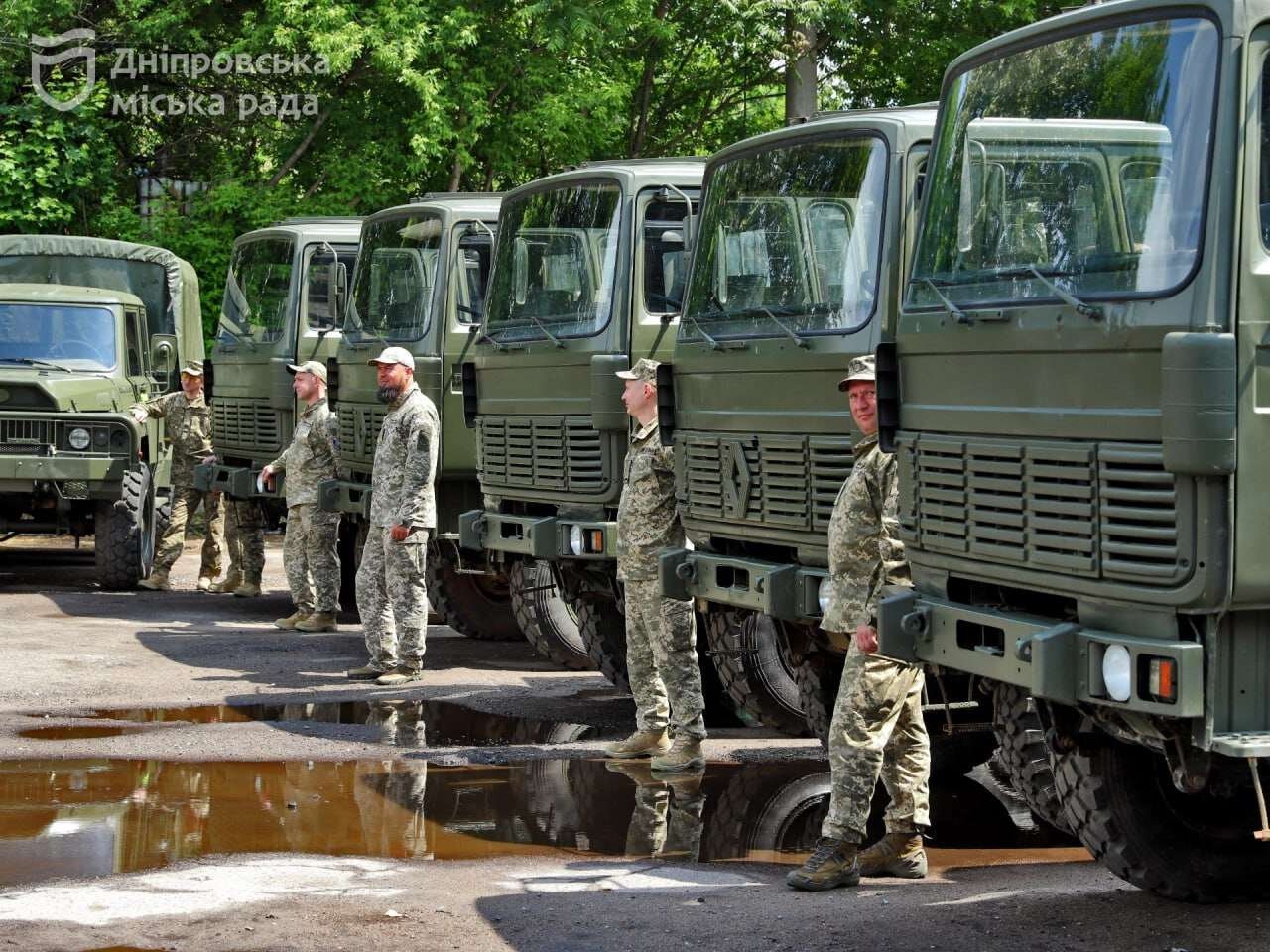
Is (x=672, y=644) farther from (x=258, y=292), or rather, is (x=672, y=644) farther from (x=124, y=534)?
(x=124, y=534)

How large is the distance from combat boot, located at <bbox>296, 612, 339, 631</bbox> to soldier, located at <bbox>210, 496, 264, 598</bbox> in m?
2.00

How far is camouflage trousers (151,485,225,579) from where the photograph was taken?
1662 centimetres

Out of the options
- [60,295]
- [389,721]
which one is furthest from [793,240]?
[60,295]

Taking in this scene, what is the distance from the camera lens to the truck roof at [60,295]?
1677cm

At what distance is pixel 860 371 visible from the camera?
713cm

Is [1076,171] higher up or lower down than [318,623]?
higher up

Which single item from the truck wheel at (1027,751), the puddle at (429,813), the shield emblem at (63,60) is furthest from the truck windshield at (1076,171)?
the shield emblem at (63,60)

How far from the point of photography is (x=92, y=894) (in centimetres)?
683

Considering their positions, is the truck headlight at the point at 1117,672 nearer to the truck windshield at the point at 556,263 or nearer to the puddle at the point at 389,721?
the puddle at the point at 389,721

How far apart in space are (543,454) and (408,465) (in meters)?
1.21

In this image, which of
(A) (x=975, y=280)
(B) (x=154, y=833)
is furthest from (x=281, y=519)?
(A) (x=975, y=280)

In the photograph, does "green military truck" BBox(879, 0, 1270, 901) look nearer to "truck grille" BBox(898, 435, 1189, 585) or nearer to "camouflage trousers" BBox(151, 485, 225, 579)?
"truck grille" BBox(898, 435, 1189, 585)

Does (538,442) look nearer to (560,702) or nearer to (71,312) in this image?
(560,702)

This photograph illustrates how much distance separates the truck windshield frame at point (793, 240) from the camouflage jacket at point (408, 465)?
A: 114 inches
